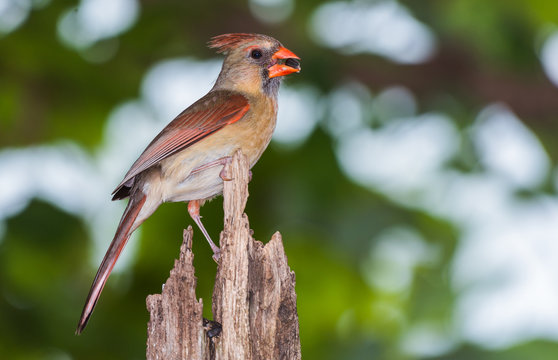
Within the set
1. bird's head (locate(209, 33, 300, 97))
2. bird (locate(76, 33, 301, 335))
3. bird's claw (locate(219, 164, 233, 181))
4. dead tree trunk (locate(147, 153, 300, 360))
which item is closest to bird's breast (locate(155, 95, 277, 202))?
bird (locate(76, 33, 301, 335))

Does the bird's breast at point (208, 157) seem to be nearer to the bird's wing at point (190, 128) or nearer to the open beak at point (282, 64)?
the bird's wing at point (190, 128)

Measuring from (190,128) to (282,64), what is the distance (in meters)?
0.79

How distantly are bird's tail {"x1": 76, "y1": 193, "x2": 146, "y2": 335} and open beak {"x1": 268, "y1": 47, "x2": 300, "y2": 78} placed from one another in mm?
1072

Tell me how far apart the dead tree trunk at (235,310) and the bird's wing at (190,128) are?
1023 millimetres

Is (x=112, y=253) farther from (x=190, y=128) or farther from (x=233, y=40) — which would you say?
(x=233, y=40)

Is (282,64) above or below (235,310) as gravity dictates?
above

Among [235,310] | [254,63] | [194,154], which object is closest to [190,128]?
[194,154]

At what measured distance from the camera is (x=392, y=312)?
7.39 metres

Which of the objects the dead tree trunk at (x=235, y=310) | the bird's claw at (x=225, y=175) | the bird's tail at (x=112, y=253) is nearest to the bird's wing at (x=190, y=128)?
the bird's tail at (x=112, y=253)

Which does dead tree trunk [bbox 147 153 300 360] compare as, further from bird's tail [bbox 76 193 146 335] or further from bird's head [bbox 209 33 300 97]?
bird's head [bbox 209 33 300 97]

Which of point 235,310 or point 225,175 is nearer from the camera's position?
point 235,310

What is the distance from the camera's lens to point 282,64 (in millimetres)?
5039

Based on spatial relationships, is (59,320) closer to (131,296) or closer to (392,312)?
(131,296)

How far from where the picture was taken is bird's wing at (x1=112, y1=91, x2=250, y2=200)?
447cm
